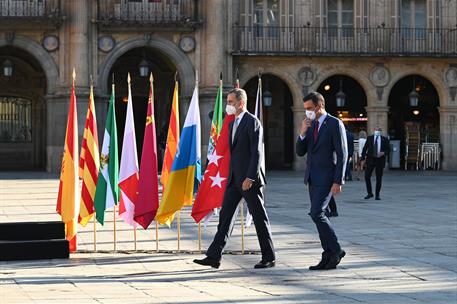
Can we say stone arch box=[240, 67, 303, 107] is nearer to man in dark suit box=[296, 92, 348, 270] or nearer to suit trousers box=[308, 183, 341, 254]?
man in dark suit box=[296, 92, 348, 270]

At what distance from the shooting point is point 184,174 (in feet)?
46.6

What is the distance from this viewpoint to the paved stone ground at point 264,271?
34.2ft

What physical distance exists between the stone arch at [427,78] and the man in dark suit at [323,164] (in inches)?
1182

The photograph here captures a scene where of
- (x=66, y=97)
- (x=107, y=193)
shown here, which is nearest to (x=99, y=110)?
(x=66, y=97)

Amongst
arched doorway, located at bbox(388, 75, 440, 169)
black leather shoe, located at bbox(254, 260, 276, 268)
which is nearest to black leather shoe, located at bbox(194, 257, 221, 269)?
black leather shoe, located at bbox(254, 260, 276, 268)

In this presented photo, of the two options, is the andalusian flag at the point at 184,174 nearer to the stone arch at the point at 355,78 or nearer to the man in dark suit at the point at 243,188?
the man in dark suit at the point at 243,188

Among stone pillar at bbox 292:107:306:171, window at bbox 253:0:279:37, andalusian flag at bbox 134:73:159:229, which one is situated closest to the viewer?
andalusian flag at bbox 134:73:159:229

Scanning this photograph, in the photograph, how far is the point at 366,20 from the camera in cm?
4191

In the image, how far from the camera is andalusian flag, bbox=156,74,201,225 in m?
14.2

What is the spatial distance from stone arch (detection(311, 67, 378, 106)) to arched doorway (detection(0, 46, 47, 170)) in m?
11.1

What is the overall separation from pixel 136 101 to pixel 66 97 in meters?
6.62

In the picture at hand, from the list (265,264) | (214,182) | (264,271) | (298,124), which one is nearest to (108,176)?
(214,182)

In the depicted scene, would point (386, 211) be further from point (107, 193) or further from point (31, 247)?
point (31, 247)

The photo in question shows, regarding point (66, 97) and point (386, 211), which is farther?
point (66, 97)
